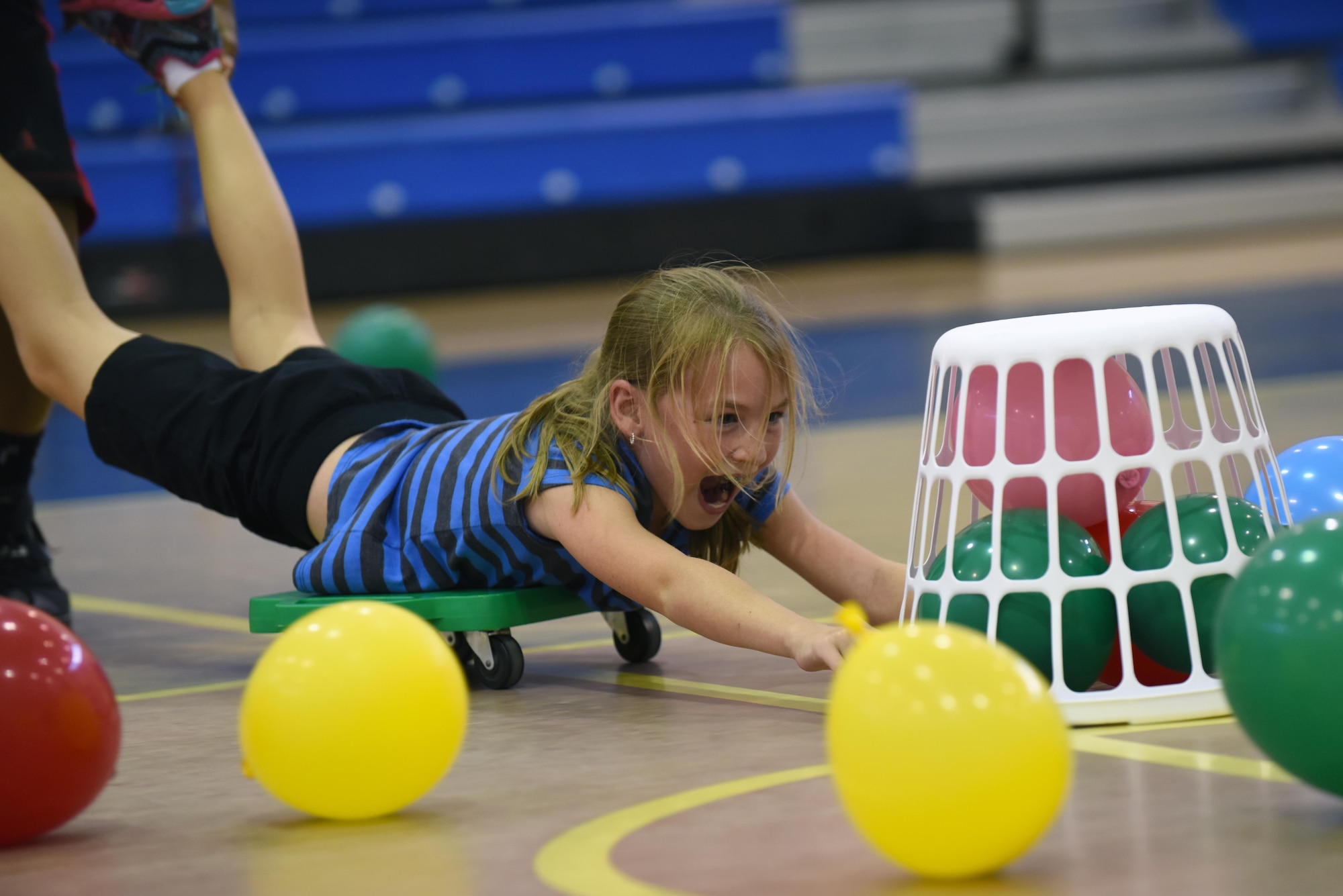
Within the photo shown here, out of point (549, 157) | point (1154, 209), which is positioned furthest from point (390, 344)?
point (1154, 209)

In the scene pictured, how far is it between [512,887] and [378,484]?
1.10 meters

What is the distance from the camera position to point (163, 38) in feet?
10.3

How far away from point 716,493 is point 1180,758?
74 centimetres

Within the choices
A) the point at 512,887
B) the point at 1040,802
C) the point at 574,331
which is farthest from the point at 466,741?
the point at 574,331

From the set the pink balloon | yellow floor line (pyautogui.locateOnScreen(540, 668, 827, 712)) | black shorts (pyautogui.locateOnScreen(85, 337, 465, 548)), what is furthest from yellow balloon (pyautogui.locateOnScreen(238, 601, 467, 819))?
black shorts (pyautogui.locateOnScreen(85, 337, 465, 548))

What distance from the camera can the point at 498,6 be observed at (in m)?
11.1

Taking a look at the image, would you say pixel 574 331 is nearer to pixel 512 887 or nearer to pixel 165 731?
pixel 165 731

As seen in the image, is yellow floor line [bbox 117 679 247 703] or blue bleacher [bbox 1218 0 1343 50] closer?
yellow floor line [bbox 117 679 247 703]

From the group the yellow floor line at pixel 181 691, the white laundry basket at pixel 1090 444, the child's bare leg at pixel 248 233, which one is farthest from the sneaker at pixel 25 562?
the white laundry basket at pixel 1090 444

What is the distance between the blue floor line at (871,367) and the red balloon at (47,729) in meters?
2.69

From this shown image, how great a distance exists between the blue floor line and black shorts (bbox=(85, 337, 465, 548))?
1.57 meters

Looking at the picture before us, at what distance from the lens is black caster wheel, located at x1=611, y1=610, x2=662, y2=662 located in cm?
243

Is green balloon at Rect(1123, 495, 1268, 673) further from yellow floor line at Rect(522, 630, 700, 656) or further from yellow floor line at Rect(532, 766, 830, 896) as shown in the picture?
yellow floor line at Rect(522, 630, 700, 656)

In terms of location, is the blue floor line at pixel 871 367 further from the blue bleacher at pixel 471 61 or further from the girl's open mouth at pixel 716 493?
the blue bleacher at pixel 471 61
